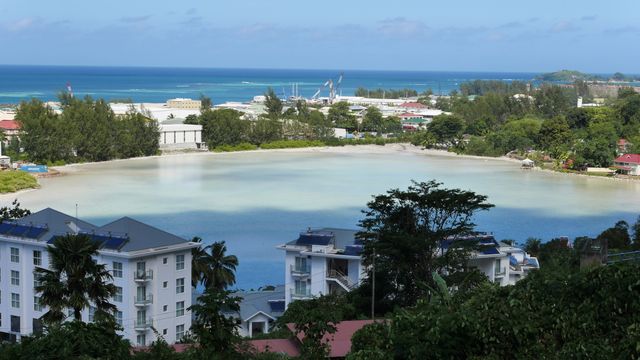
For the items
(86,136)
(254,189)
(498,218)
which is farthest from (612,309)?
(86,136)

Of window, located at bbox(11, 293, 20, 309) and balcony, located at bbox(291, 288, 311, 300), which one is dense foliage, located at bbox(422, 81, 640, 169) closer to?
balcony, located at bbox(291, 288, 311, 300)

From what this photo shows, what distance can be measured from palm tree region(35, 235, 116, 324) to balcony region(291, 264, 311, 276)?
9.62 ft

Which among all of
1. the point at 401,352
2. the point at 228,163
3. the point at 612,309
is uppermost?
the point at 612,309

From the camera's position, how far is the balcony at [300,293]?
7.77m

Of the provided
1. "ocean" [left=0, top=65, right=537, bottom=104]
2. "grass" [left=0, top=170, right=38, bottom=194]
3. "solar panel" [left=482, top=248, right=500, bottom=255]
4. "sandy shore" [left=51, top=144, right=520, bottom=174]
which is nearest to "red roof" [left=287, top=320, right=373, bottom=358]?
"solar panel" [left=482, top=248, right=500, bottom=255]

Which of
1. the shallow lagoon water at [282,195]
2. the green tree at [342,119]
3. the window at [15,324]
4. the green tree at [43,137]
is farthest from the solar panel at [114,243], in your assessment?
the green tree at [342,119]

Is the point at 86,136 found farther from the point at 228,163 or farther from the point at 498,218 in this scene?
the point at 498,218

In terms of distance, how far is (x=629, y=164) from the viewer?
71.5 ft

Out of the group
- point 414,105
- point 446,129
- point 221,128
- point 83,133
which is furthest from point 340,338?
point 414,105

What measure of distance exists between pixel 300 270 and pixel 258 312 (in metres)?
0.69

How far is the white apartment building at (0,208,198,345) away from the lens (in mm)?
6887

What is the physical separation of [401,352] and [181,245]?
3.88m

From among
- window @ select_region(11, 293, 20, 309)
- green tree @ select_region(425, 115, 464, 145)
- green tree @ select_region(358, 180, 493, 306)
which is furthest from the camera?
green tree @ select_region(425, 115, 464, 145)

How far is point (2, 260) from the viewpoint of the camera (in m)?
7.51
